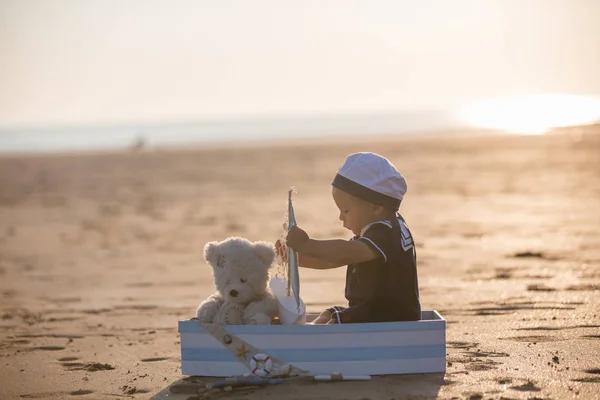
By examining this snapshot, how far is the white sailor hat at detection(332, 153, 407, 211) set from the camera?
5082mm

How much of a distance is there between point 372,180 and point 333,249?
0.48 meters

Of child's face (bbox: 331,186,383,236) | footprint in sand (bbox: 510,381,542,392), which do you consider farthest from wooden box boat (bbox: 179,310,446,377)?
child's face (bbox: 331,186,383,236)

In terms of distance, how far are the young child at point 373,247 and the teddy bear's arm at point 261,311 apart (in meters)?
0.33

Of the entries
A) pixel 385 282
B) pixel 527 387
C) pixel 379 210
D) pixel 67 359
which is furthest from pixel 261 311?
pixel 67 359

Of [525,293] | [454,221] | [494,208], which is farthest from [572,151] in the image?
[525,293]

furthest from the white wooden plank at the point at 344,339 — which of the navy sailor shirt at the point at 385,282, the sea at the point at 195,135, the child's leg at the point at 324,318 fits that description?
the sea at the point at 195,135

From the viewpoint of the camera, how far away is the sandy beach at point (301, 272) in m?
5.12

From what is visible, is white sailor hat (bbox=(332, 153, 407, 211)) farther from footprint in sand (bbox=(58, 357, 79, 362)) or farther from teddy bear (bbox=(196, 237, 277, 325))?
footprint in sand (bbox=(58, 357, 79, 362))

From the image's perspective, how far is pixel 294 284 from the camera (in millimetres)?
4977

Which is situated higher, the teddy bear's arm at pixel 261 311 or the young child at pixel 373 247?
the young child at pixel 373 247

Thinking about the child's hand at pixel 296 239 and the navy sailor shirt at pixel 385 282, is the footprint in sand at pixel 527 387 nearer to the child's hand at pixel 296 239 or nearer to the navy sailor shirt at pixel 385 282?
the navy sailor shirt at pixel 385 282

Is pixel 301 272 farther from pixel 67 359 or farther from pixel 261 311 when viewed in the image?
pixel 261 311

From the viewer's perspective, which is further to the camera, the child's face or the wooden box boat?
the child's face

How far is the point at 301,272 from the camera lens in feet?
30.6
